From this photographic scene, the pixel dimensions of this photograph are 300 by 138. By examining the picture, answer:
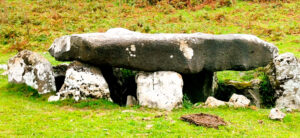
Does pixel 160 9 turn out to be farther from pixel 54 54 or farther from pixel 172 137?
pixel 172 137

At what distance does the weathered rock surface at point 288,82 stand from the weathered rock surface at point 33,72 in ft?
33.1

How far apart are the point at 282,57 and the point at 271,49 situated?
695 millimetres

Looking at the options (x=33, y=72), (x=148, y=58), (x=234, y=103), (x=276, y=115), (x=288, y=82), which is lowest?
(x=234, y=103)

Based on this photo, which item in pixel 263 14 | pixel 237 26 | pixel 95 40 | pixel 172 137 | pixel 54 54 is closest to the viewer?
pixel 172 137

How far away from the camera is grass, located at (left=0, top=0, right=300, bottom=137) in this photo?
358 inches

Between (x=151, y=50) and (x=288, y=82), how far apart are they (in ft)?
20.6

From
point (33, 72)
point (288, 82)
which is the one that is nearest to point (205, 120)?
point (288, 82)

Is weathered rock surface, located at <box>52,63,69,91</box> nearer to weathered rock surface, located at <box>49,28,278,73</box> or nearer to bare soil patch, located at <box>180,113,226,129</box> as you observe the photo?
weathered rock surface, located at <box>49,28,278,73</box>

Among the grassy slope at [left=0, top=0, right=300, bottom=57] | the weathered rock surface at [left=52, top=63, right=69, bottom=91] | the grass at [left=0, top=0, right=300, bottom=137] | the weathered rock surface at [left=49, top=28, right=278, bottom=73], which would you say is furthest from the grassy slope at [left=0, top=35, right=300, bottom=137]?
the grassy slope at [left=0, top=0, right=300, bottom=57]

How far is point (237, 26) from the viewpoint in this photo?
2920 cm

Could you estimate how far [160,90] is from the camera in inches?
489

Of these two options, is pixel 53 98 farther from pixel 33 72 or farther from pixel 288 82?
pixel 288 82

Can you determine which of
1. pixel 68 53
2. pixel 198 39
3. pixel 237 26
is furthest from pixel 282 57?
pixel 237 26

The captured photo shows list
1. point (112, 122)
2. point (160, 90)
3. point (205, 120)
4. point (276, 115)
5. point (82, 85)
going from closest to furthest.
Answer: point (205, 120), point (112, 122), point (276, 115), point (160, 90), point (82, 85)
